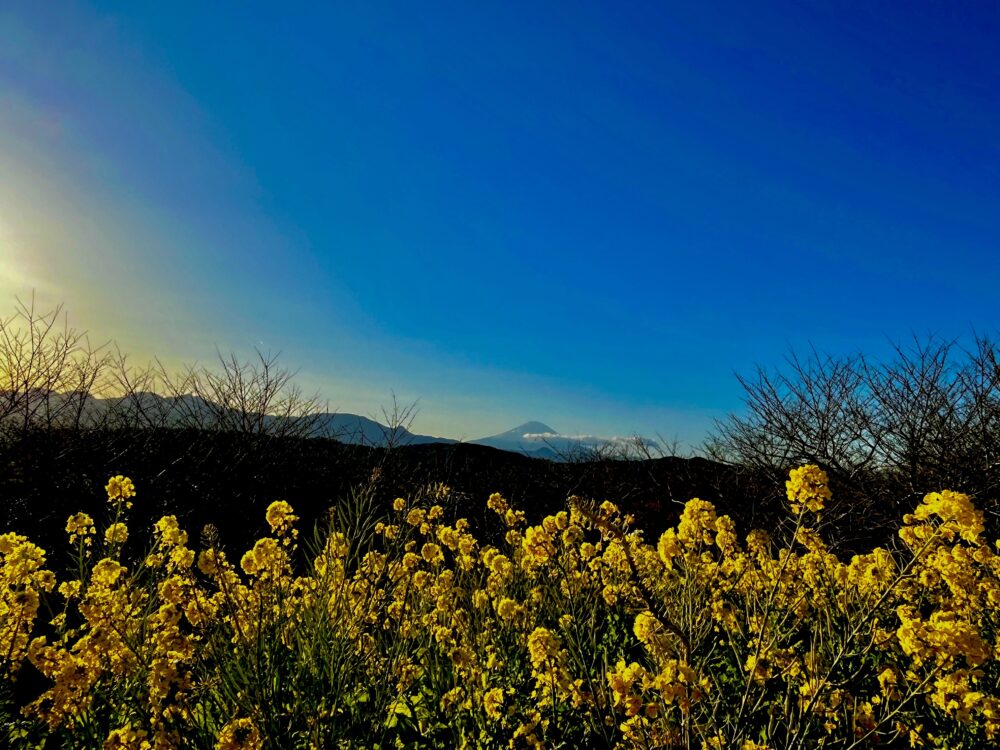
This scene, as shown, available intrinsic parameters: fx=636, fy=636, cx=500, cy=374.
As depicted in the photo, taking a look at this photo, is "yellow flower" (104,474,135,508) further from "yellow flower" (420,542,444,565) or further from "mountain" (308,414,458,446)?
"mountain" (308,414,458,446)

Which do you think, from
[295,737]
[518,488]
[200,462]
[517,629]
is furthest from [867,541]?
[200,462]

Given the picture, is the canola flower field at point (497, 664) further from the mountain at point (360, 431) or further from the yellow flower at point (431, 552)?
the mountain at point (360, 431)

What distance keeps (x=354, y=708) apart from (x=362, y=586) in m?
1.24

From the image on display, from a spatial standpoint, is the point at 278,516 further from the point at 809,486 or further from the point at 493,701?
the point at 809,486

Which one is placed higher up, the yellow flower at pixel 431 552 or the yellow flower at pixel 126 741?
the yellow flower at pixel 431 552

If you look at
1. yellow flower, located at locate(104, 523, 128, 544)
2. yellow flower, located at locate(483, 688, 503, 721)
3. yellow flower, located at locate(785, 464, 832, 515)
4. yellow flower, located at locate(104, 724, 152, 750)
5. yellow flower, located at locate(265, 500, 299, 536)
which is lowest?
yellow flower, located at locate(104, 724, 152, 750)

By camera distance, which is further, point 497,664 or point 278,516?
point 278,516

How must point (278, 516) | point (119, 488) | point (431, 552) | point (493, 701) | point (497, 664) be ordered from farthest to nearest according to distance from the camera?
point (431, 552), point (119, 488), point (278, 516), point (497, 664), point (493, 701)

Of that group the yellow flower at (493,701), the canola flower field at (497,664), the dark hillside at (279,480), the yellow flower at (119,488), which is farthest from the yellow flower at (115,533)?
the yellow flower at (493,701)

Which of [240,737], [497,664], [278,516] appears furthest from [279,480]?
[240,737]

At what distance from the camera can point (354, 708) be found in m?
3.42

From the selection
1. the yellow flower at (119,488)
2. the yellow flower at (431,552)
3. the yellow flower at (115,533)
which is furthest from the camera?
the yellow flower at (431,552)

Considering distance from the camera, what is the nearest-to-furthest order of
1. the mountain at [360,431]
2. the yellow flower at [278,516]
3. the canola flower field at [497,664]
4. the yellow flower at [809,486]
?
the yellow flower at [809,486] → the canola flower field at [497,664] → the yellow flower at [278,516] → the mountain at [360,431]

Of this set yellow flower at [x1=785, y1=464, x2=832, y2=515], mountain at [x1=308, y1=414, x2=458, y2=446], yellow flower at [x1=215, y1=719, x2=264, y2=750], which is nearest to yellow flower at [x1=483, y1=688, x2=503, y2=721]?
yellow flower at [x1=215, y1=719, x2=264, y2=750]
